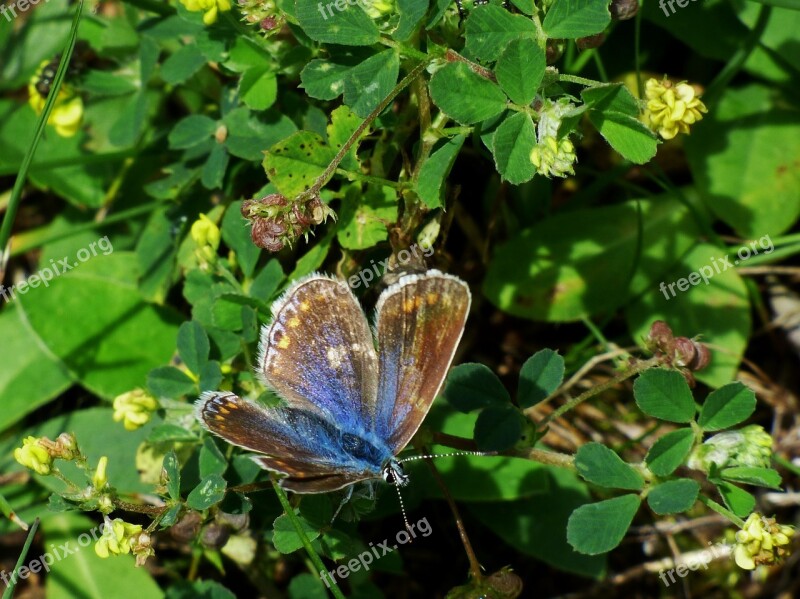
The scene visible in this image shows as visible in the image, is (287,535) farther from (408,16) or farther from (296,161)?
(408,16)

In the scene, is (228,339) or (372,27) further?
(228,339)

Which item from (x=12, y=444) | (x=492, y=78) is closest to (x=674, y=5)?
(x=492, y=78)

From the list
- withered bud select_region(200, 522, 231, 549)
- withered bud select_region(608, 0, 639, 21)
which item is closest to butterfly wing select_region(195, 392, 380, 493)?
withered bud select_region(200, 522, 231, 549)

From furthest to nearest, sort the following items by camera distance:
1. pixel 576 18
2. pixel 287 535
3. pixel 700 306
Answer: pixel 700 306 < pixel 287 535 < pixel 576 18

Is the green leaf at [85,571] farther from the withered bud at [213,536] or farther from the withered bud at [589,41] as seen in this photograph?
the withered bud at [589,41]

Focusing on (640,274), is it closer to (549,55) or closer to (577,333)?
(577,333)

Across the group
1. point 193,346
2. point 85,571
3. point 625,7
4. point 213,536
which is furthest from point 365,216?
point 85,571

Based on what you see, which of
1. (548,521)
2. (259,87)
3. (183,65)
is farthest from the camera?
(548,521)
